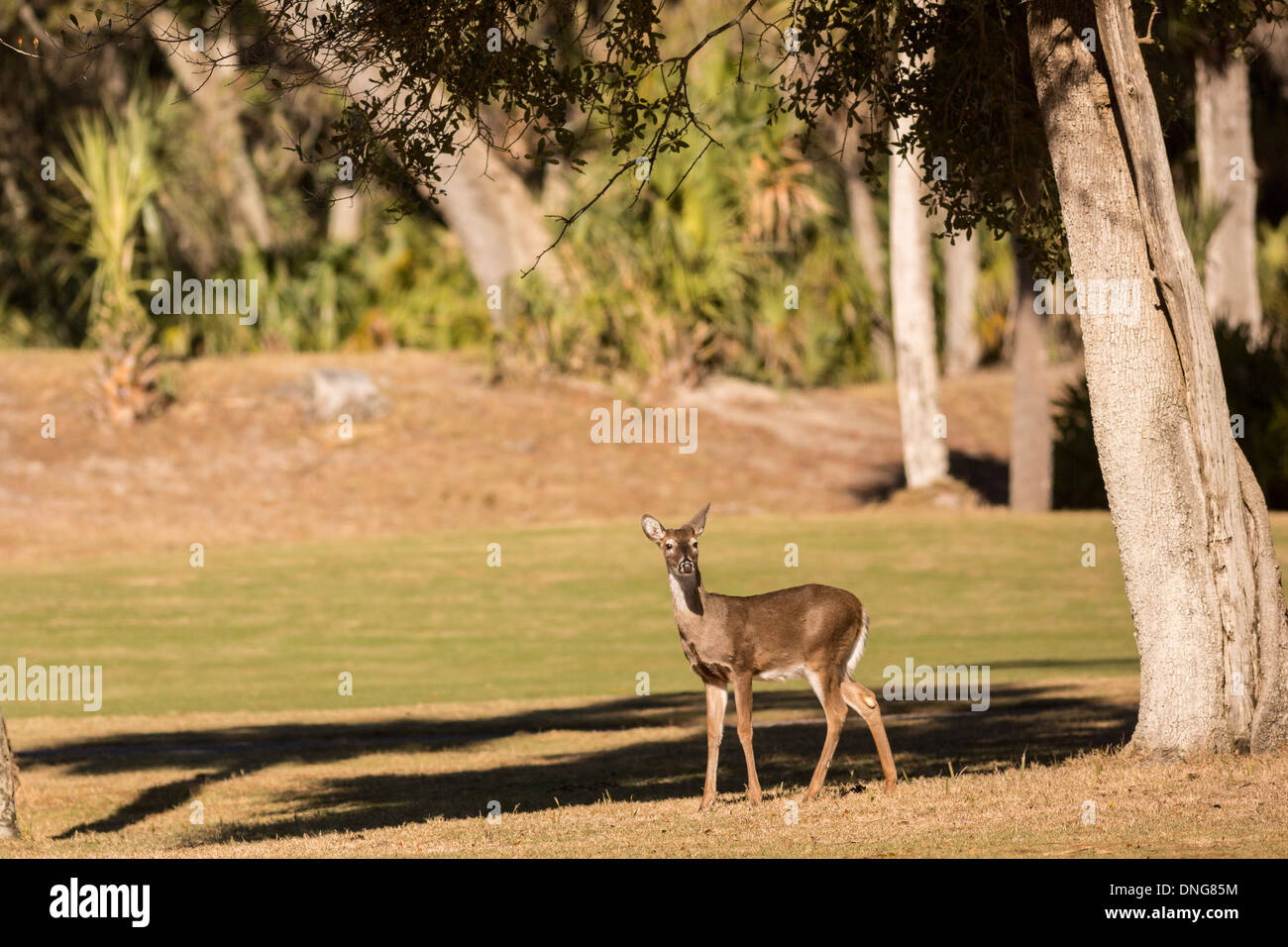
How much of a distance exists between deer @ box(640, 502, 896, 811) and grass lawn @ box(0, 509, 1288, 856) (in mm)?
511

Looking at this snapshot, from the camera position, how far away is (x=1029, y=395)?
101 ft

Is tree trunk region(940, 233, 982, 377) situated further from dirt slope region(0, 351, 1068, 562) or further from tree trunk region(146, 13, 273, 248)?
tree trunk region(146, 13, 273, 248)

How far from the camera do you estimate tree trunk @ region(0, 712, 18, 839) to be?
12086mm

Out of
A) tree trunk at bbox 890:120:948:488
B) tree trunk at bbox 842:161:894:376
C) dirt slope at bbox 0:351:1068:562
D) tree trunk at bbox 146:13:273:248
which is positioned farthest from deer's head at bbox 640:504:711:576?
tree trunk at bbox 146:13:273:248

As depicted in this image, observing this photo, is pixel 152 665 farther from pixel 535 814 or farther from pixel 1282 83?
pixel 1282 83

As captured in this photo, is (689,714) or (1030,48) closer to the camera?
(1030,48)

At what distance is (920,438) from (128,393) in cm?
1517

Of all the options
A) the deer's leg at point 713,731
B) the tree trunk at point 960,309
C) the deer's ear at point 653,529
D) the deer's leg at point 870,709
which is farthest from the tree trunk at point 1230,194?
the deer's ear at point 653,529

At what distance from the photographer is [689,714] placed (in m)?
18.8

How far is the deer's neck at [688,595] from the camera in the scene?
1105 centimetres

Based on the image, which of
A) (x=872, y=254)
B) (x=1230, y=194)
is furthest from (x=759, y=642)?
(x=872, y=254)

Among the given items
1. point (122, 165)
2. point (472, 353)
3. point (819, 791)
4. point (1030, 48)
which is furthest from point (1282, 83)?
point (819, 791)

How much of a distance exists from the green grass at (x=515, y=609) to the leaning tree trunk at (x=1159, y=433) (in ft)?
27.2

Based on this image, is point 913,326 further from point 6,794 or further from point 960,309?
point 6,794
